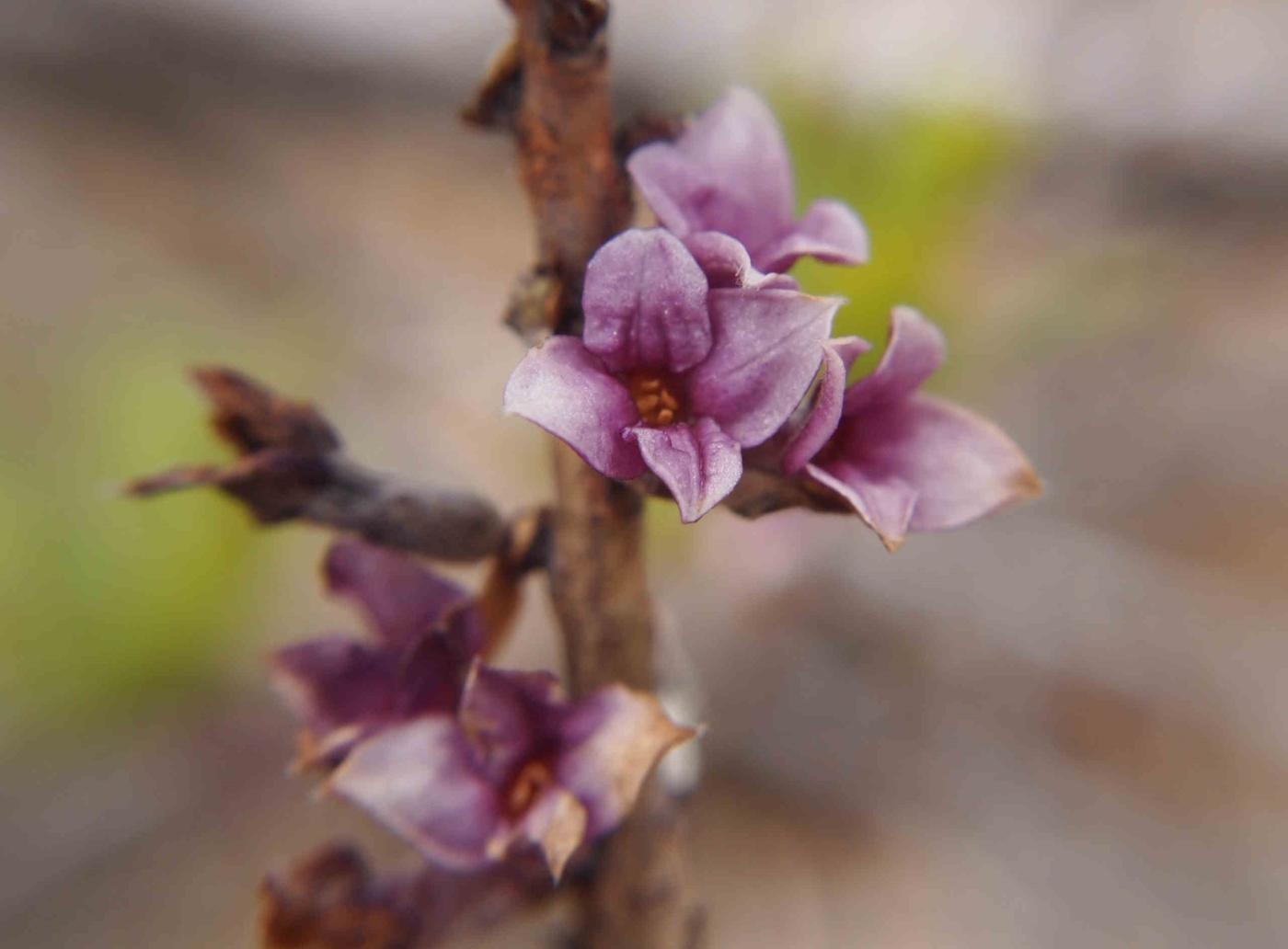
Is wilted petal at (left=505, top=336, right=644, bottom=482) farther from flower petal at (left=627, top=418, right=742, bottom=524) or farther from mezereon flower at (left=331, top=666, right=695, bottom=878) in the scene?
mezereon flower at (left=331, top=666, right=695, bottom=878)

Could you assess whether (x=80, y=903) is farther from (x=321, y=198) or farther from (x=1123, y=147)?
(x=1123, y=147)

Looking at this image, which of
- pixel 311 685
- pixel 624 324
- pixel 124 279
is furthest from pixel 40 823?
pixel 624 324

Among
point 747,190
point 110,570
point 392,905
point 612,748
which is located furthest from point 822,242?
point 110,570

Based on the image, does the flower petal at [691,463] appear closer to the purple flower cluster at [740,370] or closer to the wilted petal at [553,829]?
the purple flower cluster at [740,370]

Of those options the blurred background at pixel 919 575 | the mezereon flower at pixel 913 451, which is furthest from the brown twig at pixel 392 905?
the blurred background at pixel 919 575

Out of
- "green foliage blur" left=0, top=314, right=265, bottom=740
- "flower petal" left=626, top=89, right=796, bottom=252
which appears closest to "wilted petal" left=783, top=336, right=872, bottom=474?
"flower petal" left=626, top=89, right=796, bottom=252
